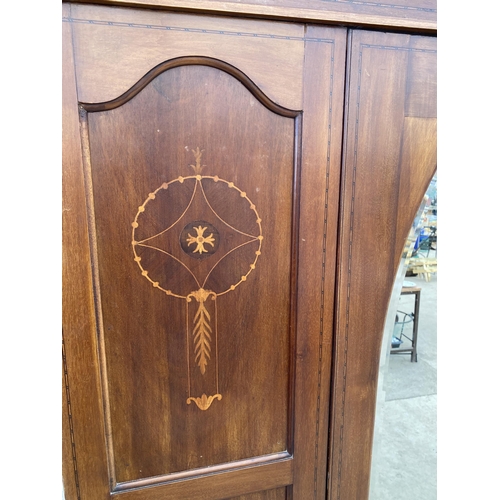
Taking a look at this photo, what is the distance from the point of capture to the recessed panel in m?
0.53

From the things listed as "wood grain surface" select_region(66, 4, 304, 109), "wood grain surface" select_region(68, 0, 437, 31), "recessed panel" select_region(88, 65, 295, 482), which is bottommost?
"recessed panel" select_region(88, 65, 295, 482)

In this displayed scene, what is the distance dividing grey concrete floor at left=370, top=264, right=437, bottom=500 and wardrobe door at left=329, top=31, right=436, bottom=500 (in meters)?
0.21

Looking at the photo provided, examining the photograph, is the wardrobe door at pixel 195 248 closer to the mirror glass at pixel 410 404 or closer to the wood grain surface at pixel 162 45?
the wood grain surface at pixel 162 45

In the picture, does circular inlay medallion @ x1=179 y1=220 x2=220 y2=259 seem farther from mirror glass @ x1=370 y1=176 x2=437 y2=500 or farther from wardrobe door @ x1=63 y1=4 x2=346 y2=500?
mirror glass @ x1=370 y1=176 x2=437 y2=500

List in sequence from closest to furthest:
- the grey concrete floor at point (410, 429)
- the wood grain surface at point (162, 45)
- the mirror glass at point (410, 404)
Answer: the wood grain surface at point (162, 45)
the mirror glass at point (410, 404)
the grey concrete floor at point (410, 429)

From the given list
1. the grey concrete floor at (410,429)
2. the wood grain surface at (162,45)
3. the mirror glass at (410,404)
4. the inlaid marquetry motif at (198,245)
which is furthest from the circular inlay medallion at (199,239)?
the grey concrete floor at (410,429)

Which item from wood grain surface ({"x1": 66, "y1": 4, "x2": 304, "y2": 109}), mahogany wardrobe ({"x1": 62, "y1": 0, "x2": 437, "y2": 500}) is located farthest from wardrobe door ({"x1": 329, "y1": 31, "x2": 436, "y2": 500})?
wood grain surface ({"x1": 66, "y1": 4, "x2": 304, "y2": 109})

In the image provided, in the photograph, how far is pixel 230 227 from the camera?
57 centimetres

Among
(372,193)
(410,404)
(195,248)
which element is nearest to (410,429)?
(410,404)

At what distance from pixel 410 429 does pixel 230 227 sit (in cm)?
154

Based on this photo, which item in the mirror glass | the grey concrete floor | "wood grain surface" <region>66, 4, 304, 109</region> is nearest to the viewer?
"wood grain surface" <region>66, 4, 304, 109</region>

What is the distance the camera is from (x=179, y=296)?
0.57 m

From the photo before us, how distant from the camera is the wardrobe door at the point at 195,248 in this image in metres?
0.51
